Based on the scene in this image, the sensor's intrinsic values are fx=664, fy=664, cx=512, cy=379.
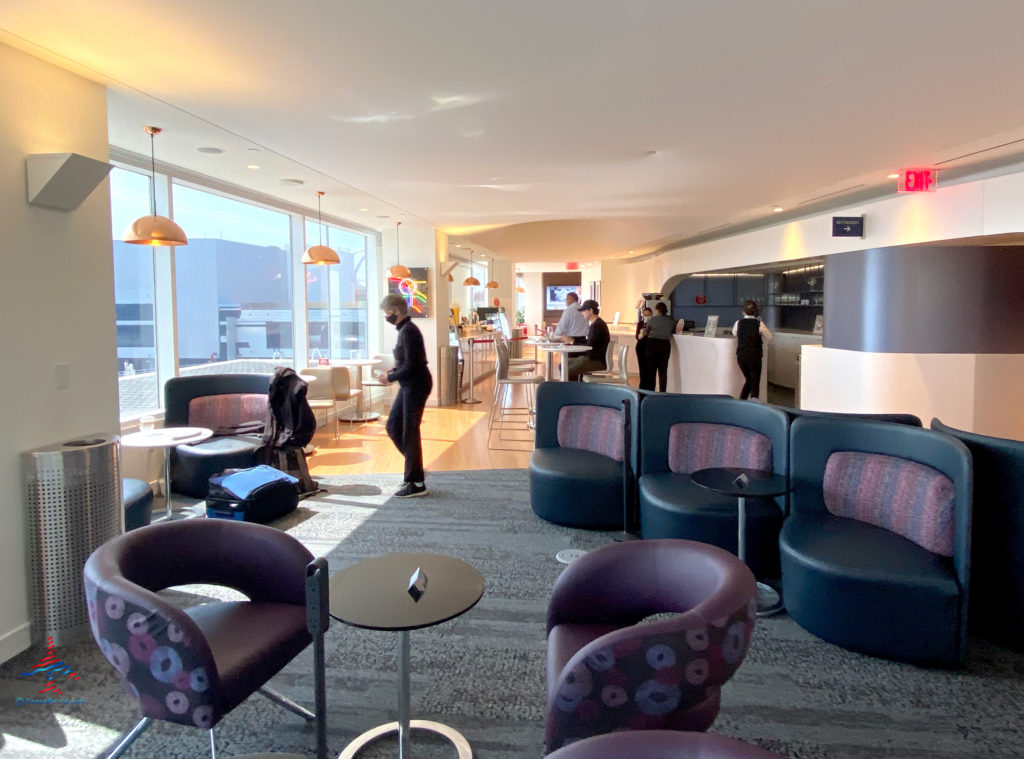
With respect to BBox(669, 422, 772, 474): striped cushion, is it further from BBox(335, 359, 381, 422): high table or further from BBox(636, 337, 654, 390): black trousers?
BBox(636, 337, 654, 390): black trousers

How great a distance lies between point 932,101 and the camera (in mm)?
4043

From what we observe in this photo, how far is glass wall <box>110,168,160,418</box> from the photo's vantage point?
5.59 metres

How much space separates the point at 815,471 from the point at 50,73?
450 centimetres

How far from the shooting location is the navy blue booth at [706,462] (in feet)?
12.4

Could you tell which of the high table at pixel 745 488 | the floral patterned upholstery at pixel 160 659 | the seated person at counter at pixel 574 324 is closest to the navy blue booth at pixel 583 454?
the high table at pixel 745 488

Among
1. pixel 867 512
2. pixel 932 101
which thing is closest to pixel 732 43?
pixel 932 101

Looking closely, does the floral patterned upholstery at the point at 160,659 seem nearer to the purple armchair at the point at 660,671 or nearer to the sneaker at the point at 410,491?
the purple armchair at the point at 660,671

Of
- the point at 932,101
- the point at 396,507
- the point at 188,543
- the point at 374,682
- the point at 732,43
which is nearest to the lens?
the point at 188,543

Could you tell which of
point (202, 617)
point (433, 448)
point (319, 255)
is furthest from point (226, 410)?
point (202, 617)

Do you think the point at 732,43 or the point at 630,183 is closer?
the point at 732,43

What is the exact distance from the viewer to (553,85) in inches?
147

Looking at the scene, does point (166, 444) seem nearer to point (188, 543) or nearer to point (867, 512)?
point (188, 543)

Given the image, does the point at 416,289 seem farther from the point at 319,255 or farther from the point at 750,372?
the point at 750,372

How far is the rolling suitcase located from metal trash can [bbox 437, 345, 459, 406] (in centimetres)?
535
